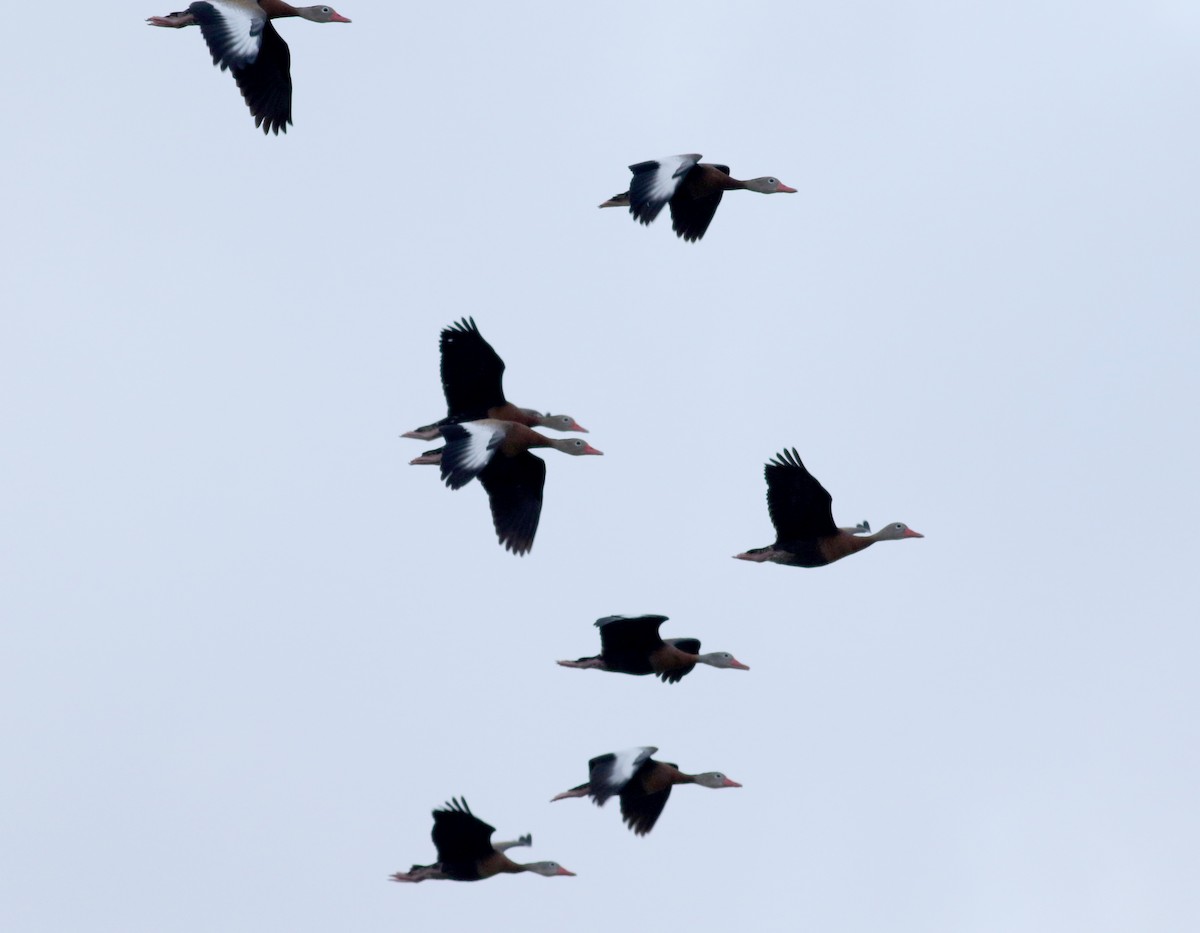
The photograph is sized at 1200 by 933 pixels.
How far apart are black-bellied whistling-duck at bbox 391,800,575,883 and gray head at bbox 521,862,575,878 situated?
31 cm

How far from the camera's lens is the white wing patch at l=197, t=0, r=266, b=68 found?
18938mm

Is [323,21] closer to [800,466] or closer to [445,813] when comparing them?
[800,466]

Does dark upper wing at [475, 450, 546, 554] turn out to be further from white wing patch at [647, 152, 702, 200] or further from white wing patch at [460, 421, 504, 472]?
white wing patch at [647, 152, 702, 200]

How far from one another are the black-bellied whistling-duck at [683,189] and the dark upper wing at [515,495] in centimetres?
262

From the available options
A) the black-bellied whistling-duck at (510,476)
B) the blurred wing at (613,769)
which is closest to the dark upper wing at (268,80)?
the black-bellied whistling-duck at (510,476)

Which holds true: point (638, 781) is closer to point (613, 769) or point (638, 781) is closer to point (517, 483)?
point (613, 769)

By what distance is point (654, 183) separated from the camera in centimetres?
2086

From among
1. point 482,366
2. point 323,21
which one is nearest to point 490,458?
point 482,366

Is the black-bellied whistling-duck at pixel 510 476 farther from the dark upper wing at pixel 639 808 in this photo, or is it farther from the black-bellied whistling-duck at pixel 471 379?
the dark upper wing at pixel 639 808

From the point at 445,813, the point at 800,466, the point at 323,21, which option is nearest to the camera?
the point at 445,813

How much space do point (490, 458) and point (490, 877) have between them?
3.47 metres

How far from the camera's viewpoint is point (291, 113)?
2025cm

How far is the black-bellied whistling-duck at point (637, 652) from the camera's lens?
768 inches

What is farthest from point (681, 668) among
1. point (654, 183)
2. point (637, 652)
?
point (654, 183)
